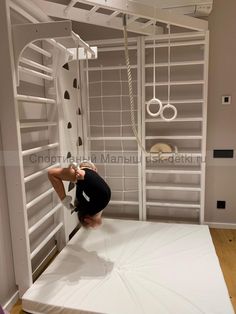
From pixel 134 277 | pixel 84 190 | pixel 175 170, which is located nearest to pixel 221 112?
pixel 175 170

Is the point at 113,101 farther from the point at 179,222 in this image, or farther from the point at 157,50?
the point at 179,222

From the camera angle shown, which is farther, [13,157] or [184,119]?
[184,119]

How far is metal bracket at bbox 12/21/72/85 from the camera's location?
5.01 ft

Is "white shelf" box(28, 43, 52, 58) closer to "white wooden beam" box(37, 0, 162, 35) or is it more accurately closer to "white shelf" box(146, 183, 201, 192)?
"white wooden beam" box(37, 0, 162, 35)

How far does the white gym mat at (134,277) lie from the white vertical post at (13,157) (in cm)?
19

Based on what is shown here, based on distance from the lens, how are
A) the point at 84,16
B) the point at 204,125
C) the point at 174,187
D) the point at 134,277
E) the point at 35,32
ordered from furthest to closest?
the point at 174,187
the point at 204,125
the point at 84,16
the point at 134,277
the point at 35,32

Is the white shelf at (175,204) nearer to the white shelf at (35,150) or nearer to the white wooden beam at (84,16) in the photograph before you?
the white shelf at (35,150)

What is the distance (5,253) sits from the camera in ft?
5.65

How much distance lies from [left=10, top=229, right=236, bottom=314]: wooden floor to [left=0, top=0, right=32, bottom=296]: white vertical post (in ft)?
1.03

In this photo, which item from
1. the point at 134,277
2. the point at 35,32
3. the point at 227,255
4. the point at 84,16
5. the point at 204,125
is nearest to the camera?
the point at 35,32

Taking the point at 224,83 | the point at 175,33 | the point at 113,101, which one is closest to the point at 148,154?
the point at 113,101

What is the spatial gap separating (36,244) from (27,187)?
1.69 feet

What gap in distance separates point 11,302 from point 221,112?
2573 millimetres

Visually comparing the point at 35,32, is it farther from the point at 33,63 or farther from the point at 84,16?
the point at 84,16
